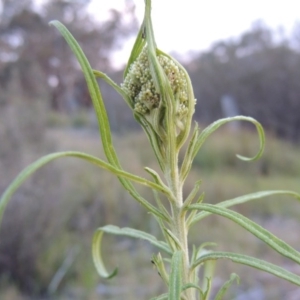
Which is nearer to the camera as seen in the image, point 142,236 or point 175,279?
point 175,279

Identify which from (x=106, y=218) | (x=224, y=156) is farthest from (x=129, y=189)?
(x=224, y=156)

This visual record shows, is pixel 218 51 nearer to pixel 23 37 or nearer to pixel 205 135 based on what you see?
pixel 23 37

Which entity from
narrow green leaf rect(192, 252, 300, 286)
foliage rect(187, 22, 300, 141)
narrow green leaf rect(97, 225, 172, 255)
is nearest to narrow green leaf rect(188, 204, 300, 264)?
narrow green leaf rect(192, 252, 300, 286)

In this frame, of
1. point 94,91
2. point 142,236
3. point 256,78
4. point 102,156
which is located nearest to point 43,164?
point 94,91

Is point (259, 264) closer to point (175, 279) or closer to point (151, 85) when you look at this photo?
point (175, 279)

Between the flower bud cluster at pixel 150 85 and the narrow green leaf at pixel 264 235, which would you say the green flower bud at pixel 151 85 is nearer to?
the flower bud cluster at pixel 150 85

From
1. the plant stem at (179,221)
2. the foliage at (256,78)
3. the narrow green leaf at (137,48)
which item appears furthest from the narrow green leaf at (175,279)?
the foliage at (256,78)

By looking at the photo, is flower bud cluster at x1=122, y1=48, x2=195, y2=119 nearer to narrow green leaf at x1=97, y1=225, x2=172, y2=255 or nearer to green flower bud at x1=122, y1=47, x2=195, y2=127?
green flower bud at x1=122, y1=47, x2=195, y2=127
